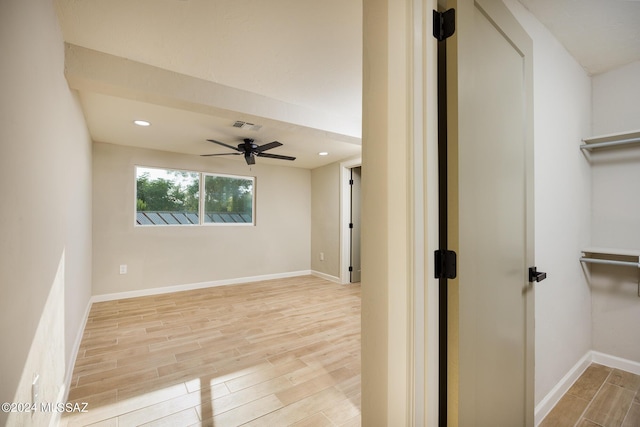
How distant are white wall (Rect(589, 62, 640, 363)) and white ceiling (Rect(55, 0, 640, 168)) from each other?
0.23m

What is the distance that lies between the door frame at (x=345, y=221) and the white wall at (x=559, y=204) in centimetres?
346

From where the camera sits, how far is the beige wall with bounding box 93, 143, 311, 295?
13.5 feet

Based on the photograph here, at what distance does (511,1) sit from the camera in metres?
1.46

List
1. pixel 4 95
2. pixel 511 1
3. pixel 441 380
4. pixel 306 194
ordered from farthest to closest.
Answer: pixel 306 194 → pixel 511 1 → pixel 441 380 → pixel 4 95

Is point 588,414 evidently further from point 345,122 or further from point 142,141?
point 142,141

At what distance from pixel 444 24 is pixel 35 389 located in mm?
2180

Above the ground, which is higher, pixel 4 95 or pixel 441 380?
pixel 4 95

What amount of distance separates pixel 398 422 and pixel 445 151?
3.06 ft

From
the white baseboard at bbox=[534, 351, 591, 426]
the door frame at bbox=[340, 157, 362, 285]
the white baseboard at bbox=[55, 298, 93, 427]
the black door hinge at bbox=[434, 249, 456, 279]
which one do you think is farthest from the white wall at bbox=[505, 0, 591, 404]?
the door frame at bbox=[340, 157, 362, 285]

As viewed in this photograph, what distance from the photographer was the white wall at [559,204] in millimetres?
1603

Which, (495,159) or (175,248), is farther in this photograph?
(175,248)

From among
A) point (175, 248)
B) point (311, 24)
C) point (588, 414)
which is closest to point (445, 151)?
point (311, 24)

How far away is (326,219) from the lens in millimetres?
5758

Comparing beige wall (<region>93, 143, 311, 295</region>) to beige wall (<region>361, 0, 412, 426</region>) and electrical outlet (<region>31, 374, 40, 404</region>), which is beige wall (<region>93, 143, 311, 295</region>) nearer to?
electrical outlet (<region>31, 374, 40, 404</region>)
